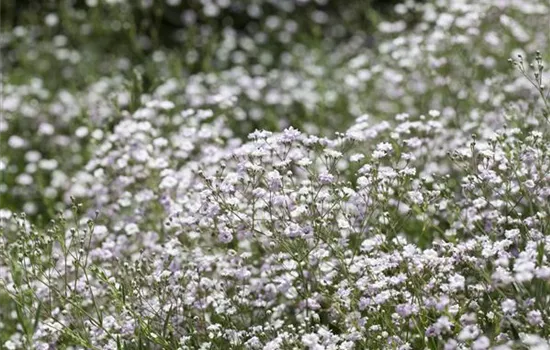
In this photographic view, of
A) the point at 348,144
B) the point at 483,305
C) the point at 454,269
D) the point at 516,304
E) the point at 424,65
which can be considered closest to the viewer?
the point at 516,304

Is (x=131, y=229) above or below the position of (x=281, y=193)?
above

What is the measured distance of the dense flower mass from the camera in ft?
12.5

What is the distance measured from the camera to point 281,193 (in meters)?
4.10

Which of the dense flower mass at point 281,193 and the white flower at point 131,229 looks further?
the white flower at point 131,229

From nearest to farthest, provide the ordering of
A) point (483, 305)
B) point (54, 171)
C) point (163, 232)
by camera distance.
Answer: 1. point (483, 305)
2. point (163, 232)
3. point (54, 171)

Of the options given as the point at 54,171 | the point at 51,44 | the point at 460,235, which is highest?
the point at 51,44

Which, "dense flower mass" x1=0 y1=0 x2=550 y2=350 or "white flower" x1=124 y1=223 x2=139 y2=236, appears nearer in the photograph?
"dense flower mass" x1=0 y1=0 x2=550 y2=350

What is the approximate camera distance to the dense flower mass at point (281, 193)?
150 inches

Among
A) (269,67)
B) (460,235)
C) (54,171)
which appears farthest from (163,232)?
(269,67)

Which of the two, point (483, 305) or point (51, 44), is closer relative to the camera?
point (483, 305)

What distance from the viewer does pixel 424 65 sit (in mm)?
6730

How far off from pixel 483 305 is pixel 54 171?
4221 mm

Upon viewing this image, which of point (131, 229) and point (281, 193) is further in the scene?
point (131, 229)

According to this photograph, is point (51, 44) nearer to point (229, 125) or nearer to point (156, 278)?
point (229, 125)
